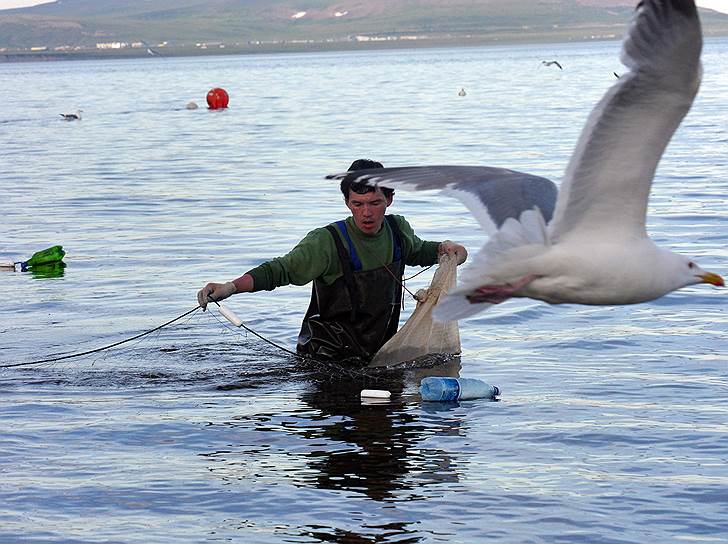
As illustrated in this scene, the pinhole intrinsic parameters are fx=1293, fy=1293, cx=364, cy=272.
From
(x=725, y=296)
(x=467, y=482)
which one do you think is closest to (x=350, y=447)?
(x=467, y=482)

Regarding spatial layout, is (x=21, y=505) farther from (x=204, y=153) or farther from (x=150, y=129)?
(x=150, y=129)

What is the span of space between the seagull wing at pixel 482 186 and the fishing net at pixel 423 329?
2.88 meters

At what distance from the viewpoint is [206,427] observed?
366 inches

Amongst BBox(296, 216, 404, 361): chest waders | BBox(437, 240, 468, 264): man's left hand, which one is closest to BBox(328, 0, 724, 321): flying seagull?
BBox(296, 216, 404, 361): chest waders

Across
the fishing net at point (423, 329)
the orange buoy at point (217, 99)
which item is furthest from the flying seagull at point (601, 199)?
the orange buoy at point (217, 99)

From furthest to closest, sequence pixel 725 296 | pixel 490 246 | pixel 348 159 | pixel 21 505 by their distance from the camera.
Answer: pixel 348 159, pixel 725 296, pixel 21 505, pixel 490 246

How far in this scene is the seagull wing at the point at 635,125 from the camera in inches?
210

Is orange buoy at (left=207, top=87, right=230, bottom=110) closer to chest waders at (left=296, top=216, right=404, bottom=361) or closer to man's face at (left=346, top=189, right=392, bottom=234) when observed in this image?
chest waders at (left=296, top=216, right=404, bottom=361)

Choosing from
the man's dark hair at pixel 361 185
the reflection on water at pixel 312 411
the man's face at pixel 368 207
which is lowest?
the reflection on water at pixel 312 411

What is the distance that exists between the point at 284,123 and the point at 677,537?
1385 inches

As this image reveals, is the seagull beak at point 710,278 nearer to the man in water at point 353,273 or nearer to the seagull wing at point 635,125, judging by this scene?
the seagull wing at point 635,125

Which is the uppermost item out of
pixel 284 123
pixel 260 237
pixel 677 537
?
pixel 284 123

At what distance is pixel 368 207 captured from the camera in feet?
29.5

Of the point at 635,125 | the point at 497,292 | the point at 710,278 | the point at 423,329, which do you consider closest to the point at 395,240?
the point at 423,329
